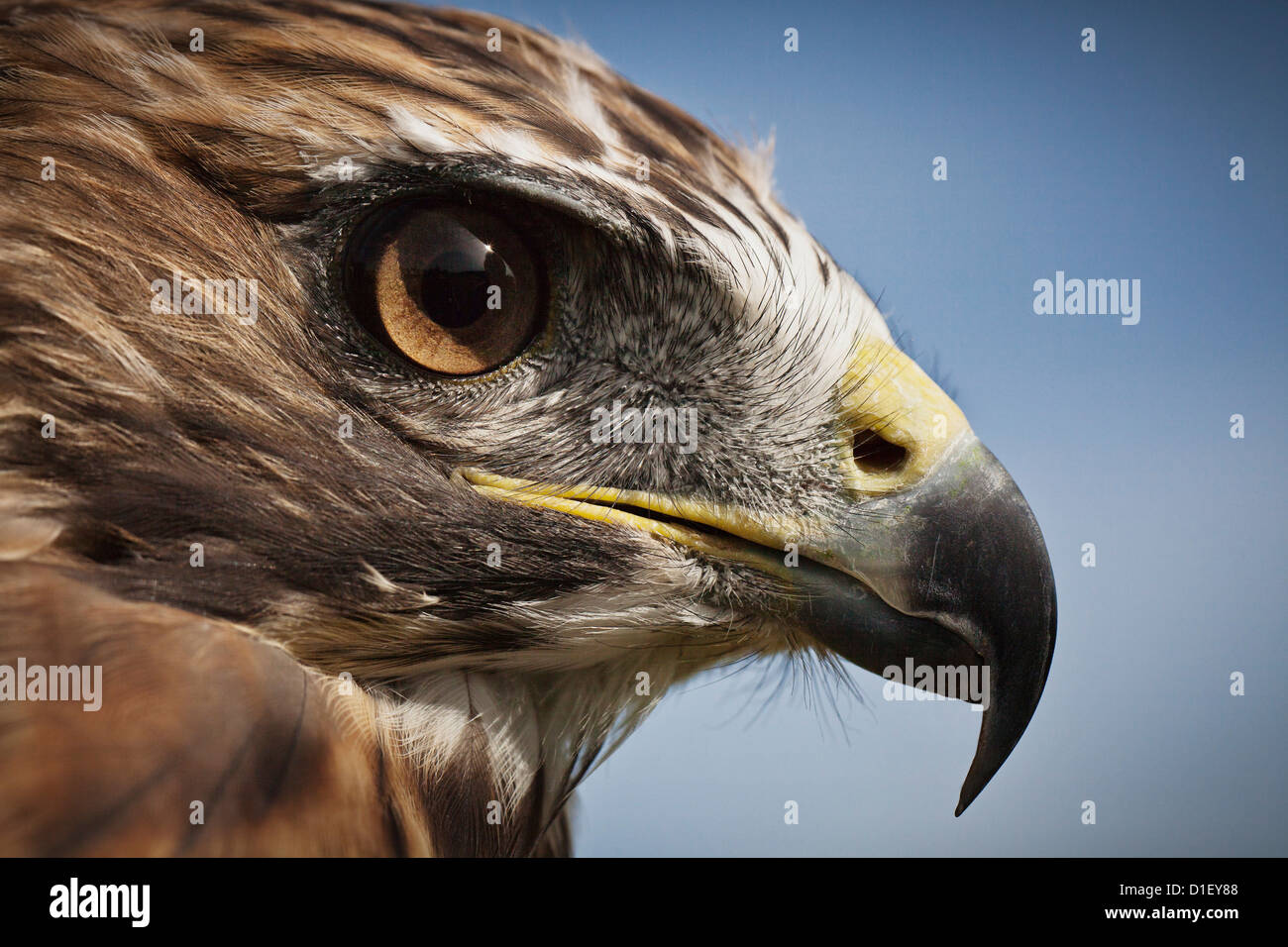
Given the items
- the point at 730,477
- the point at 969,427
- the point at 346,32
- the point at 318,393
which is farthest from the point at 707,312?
the point at 346,32

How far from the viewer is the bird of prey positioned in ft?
4.22

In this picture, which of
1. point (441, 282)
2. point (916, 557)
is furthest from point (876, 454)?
point (441, 282)

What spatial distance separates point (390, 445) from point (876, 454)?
2.72 feet

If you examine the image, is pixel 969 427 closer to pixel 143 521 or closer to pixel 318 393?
pixel 318 393

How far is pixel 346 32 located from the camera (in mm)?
1604

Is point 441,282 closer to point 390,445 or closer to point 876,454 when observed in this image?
point 390,445

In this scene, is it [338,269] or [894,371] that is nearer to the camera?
[338,269]

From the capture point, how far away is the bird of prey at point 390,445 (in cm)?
129

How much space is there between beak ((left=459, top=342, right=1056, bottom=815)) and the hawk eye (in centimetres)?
26

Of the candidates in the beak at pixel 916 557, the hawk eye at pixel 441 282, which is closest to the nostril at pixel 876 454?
the beak at pixel 916 557

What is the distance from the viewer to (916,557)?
61.6 inches

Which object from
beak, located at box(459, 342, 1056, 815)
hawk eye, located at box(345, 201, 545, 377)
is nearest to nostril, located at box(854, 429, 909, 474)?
beak, located at box(459, 342, 1056, 815)

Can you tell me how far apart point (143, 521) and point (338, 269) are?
1.50 ft

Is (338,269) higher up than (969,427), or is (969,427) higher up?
(338,269)
